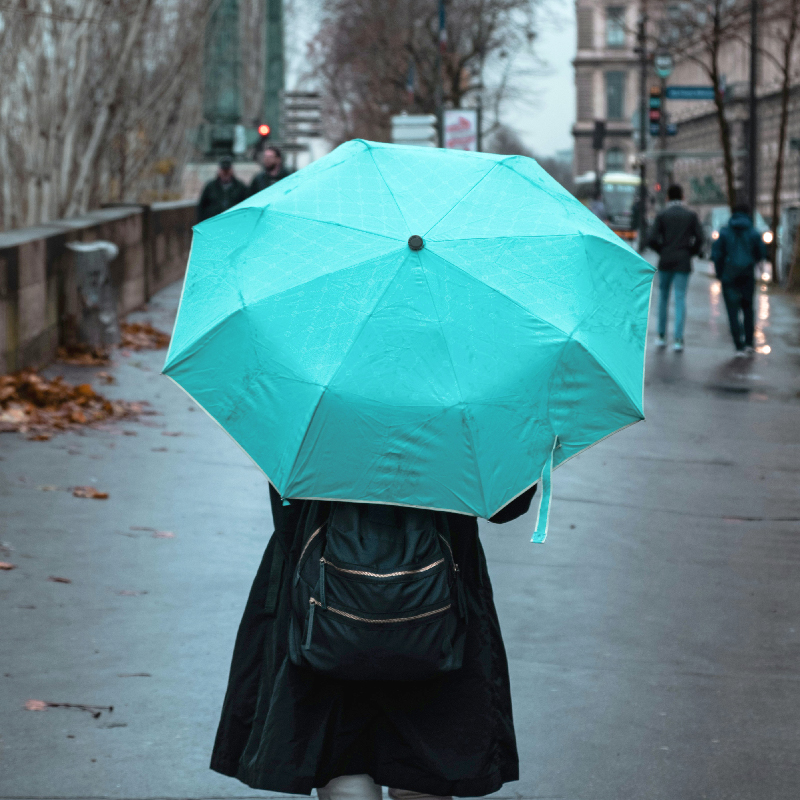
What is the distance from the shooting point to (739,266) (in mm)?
A: 15141

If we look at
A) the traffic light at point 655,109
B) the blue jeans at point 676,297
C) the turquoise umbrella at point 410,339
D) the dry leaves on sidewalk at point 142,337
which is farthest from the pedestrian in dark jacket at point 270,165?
the traffic light at point 655,109

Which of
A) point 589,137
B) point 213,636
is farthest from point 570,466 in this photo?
point 589,137

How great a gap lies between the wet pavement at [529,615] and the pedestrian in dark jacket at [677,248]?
19.0ft

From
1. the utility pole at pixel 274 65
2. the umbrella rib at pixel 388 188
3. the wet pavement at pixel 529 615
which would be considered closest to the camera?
the umbrella rib at pixel 388 188

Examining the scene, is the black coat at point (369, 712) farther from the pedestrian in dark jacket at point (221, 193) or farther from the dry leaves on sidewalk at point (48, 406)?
the pedestrian in dark jacket at point (221, 193)

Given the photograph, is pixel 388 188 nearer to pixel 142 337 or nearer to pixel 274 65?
pixel 142 337

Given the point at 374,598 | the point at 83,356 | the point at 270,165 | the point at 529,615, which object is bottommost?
the point at 529,615

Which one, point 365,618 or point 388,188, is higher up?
point 388,188

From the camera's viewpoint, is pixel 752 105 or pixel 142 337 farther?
pixel 752 105

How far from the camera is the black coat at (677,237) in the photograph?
15.3 m

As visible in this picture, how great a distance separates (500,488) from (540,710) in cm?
214

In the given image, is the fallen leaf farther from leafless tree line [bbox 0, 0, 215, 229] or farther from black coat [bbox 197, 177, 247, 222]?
black coat [bbox 197, 177, 247, 222]

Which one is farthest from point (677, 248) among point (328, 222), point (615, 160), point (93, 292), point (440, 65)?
point (615, 160)

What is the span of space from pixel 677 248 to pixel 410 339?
13356 millimetres
